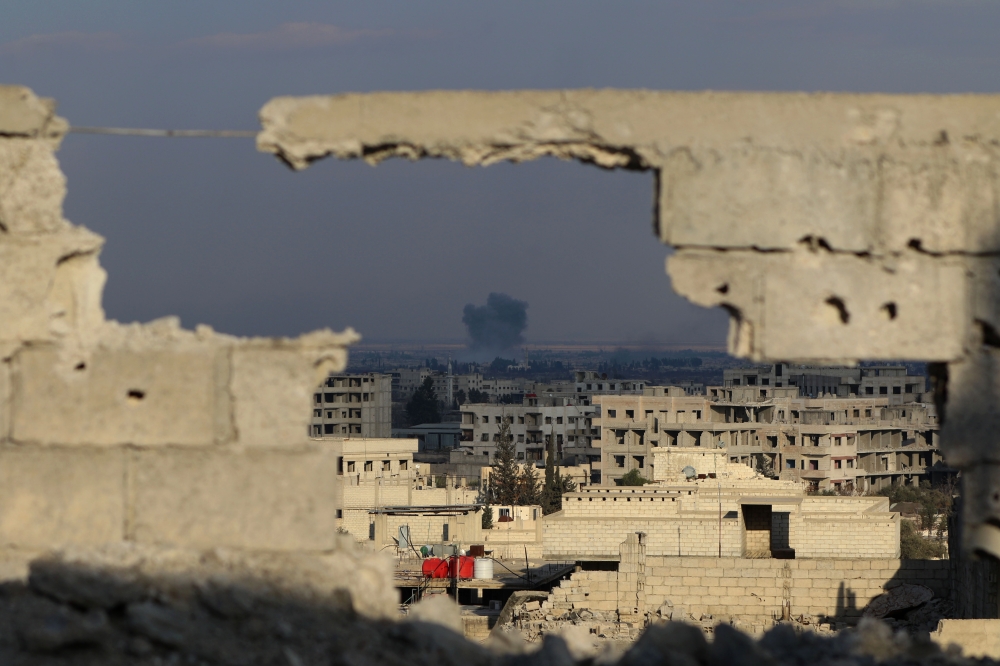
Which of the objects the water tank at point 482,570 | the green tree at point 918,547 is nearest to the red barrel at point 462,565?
the water tank at point 482,570

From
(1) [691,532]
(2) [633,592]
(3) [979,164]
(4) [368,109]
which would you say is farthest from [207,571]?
(1) [691,532]

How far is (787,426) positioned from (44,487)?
5808 centimetres

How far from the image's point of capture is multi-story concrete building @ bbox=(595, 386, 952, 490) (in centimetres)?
5903

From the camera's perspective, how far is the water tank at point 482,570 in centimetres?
2617

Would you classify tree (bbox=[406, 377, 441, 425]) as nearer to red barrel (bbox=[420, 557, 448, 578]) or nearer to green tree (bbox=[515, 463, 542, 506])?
green tree (bbox=[515, 463, 542, 506])

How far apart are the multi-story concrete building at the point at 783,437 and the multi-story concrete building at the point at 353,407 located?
1754 centimetres

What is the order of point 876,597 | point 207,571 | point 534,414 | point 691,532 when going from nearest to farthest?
point 207,571
point 876,597
point 691,532
point 534,414

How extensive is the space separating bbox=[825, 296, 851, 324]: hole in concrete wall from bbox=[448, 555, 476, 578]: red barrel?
19126 millimetres

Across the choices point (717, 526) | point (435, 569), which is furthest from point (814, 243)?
point (717, 526)

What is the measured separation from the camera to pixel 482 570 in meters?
26.3

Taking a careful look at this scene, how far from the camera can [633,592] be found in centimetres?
2086

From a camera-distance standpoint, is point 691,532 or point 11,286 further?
point 691,532

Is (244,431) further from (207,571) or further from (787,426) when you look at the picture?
(787,426)

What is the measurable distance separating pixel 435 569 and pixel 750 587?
630 cm
